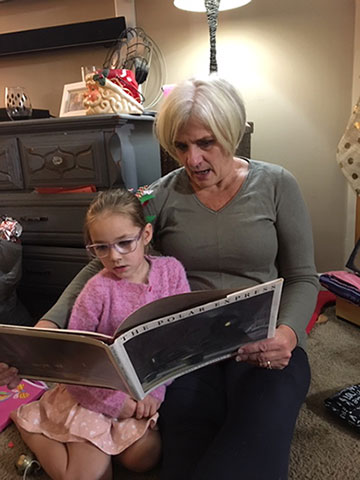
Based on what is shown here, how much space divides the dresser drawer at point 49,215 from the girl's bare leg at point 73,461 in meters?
0.87

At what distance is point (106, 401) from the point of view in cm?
92

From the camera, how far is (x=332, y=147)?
1829mm

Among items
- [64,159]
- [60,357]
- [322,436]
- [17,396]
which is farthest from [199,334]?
[64,159]

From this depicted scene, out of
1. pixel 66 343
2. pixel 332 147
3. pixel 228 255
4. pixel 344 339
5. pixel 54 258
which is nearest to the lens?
pixel 66 343

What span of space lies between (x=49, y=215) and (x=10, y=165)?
0.25m

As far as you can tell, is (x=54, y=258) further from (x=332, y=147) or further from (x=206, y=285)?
(x=332, y=147)

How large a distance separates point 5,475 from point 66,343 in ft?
1.74

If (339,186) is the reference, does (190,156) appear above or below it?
above

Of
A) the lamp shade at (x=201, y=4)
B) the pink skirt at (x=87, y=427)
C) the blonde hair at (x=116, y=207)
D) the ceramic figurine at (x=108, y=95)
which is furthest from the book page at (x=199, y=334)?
the lamp shade at (x=201, y=4)

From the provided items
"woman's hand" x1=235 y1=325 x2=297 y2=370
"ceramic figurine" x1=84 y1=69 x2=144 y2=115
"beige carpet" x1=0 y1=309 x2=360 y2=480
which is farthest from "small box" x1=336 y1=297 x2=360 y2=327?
"ceramic figurine" x1=84 y1=69 x2=144 y2=115

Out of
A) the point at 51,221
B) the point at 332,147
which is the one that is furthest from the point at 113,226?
the point at 332,147

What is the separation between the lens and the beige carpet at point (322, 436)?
98cm

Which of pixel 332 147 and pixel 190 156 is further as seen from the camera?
pixel 332 147

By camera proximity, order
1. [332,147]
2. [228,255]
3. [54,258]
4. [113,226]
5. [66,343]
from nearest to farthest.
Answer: [66,343], [113,226], [228,255], [54,258], [332,147]
